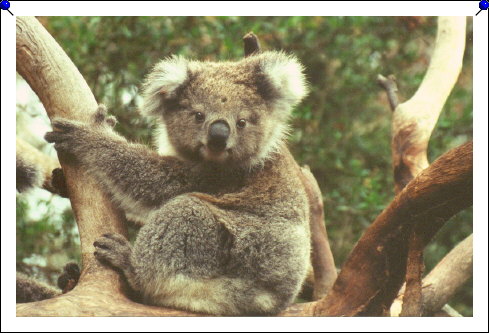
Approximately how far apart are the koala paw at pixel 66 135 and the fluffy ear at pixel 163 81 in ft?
1.46

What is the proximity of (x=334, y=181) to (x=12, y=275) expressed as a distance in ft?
9.27

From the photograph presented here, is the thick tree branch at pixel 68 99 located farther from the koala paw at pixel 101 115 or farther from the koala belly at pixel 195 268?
the koala belly at pixel 195 268

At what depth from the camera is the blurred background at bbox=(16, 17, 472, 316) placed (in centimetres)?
379

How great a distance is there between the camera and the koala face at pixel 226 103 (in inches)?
124

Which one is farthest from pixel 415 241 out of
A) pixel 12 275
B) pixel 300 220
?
pixel 12 275

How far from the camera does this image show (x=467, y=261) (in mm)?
3645

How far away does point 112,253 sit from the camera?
9.94 ft

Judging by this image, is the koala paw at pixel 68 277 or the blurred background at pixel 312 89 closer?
the koala paw at pixel 68 277

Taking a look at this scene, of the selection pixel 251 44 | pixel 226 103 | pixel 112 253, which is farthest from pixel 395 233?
pixel 251 44

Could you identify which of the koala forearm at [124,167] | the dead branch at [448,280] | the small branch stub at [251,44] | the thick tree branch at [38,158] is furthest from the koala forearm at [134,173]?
the dead branch at [448,280]

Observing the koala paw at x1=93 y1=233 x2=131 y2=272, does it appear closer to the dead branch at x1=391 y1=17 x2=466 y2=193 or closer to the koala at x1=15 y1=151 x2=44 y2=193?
the koala at x1=15 y1=151 x2=44 y2=193

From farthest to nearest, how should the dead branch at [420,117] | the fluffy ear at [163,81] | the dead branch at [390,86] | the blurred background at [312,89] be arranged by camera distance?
the dead branch at [390,86] < the dead branch at [420,117] < the blurred background at [312,89] < the fluffy ear at [163,81]

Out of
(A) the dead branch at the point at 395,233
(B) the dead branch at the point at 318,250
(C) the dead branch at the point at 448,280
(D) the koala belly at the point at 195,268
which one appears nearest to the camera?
(A) the dead branch at the point at 395,233

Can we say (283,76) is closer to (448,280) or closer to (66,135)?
(66,135)
